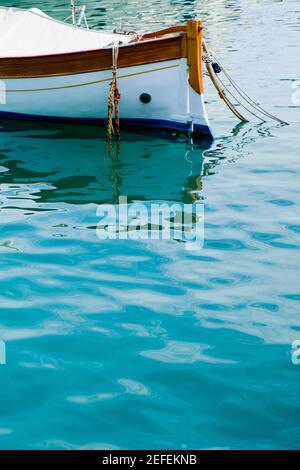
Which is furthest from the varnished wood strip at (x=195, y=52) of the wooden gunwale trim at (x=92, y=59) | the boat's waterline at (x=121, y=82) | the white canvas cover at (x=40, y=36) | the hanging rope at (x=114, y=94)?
the white canvas cover at (x=40, y=36)

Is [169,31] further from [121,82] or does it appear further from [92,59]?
[92,59]

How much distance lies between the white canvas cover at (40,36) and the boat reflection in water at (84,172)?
1.51 meters

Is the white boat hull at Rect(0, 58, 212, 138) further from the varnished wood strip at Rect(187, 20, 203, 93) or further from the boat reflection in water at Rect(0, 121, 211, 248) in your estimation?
the boat reflection in water at Rect(0, 121, 211, 248)

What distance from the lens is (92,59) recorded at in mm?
12172

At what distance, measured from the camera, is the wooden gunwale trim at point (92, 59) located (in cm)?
1170

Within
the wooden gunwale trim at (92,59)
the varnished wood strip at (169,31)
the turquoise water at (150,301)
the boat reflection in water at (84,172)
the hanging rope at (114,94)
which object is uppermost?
the varnished wood strip at (169,31)

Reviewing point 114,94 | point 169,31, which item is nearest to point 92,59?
point 114,94

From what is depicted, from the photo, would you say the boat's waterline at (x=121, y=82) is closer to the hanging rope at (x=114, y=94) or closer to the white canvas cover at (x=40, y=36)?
the hanging rope at (x=114, y=94)

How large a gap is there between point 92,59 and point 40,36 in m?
2.69

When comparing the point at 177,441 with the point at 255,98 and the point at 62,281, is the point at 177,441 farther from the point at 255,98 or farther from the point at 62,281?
the point at 255,98

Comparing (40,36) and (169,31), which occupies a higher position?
(40,36)

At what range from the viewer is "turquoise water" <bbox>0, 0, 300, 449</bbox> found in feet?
16.5

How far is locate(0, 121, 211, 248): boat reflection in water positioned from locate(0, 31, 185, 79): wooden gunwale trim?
1104mm

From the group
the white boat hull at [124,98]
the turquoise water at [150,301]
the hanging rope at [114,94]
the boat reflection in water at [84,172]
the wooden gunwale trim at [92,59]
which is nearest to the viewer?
the turquoise water at [150,301]
